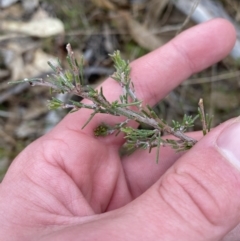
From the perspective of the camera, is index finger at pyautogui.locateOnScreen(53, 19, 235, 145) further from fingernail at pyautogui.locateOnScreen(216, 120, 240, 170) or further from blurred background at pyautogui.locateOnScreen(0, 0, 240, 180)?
fingernail at pyautogui.locateOnScreen(216, 120, 240, 170)

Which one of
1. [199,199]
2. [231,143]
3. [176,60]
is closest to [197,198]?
[199,199]

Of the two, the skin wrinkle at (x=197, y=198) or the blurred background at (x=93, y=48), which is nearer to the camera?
the skin wrinkle at (x=197, y=198)

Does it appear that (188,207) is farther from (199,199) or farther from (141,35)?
(141,35)

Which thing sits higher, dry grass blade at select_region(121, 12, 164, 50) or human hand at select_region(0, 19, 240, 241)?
dry grass blade at select_region(121, 12, 164, 50)

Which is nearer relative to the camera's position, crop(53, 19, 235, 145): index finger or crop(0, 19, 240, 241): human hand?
crop(0, 19, 240, 241): human hand

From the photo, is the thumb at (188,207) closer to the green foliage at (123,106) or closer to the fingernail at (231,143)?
the fingernail at (231,143)

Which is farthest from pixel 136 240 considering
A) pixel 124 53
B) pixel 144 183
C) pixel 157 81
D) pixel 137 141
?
pixel 124 53

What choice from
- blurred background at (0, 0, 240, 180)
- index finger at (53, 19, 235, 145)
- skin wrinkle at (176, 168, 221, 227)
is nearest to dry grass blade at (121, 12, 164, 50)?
blurred background at (0, 0, 240, 180)

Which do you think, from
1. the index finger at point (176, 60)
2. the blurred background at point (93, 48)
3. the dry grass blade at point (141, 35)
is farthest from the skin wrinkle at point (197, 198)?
the dry grass blade at point (141, 35)
